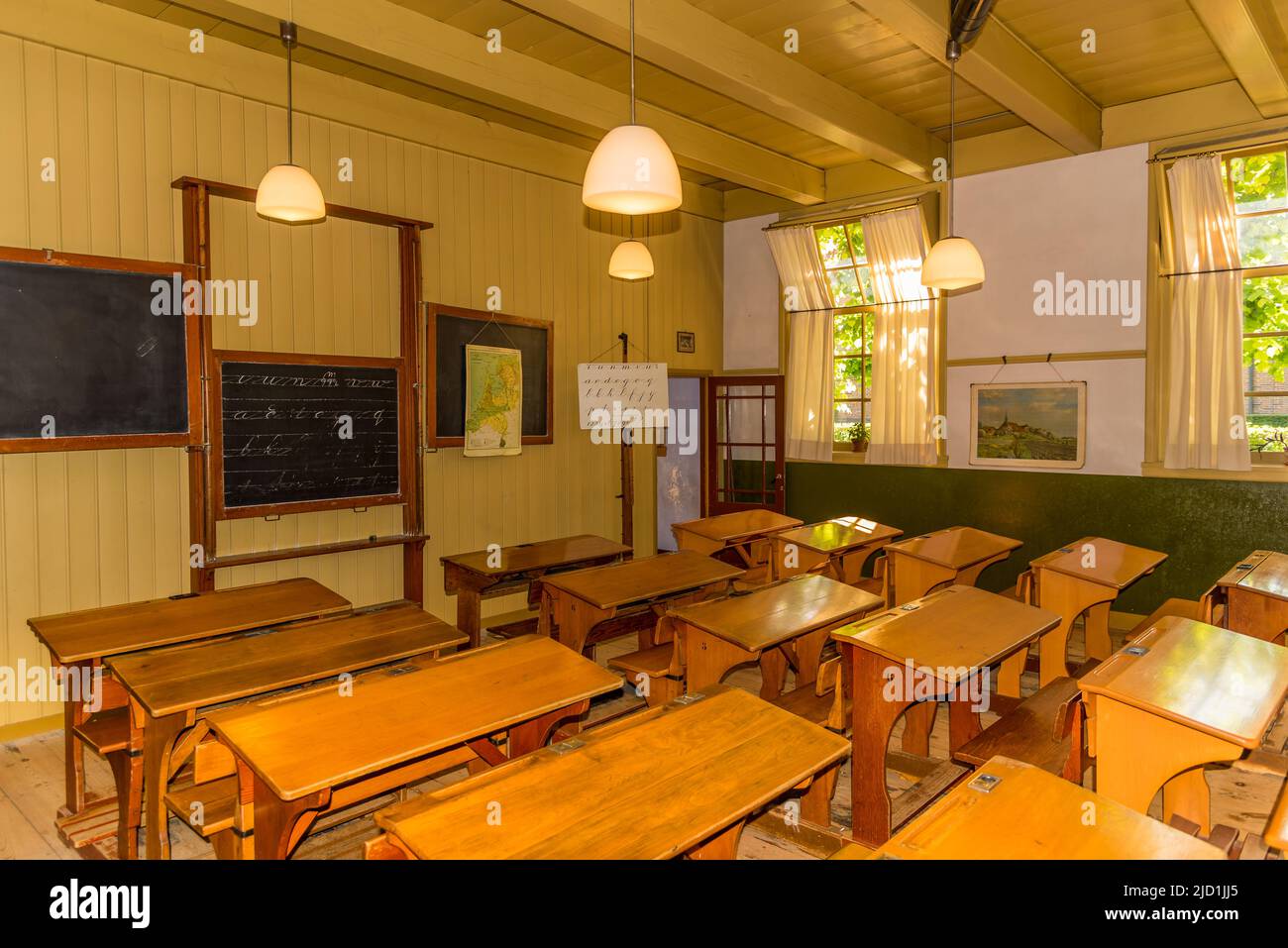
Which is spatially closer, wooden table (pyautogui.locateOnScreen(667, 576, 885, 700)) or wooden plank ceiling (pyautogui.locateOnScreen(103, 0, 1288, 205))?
wooden table (pyautogui.locateOnScreen(667, 576, 885, 700))

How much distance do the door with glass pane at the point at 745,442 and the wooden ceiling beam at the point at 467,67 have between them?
7.26 feet

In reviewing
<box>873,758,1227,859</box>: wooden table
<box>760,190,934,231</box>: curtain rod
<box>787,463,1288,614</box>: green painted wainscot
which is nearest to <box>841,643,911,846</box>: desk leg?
<box>873,758,1227,859</box>: wooden table

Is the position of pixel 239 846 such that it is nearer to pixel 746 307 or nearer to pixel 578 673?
pixel 578 673

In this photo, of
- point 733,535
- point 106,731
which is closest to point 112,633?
point 106,731

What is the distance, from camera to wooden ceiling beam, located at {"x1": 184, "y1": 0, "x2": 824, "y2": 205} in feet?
13.2

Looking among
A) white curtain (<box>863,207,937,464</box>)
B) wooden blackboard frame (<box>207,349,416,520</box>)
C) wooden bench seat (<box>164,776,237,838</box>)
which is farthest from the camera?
white curtain (<box>863,207,937,464</box>)

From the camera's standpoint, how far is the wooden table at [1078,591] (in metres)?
4.22

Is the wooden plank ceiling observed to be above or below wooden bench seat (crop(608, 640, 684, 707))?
above

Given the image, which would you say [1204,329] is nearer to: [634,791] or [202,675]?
[634,791]

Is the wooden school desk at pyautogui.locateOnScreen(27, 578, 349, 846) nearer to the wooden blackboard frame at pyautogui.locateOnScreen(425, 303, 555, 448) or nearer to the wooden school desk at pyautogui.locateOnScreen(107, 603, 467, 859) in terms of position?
the wooden school desk at pyautogui.locateOnScreen(107, 603, 467, 859)

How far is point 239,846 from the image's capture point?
2.18 m

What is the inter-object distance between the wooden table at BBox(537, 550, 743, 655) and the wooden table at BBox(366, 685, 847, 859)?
1581mm
